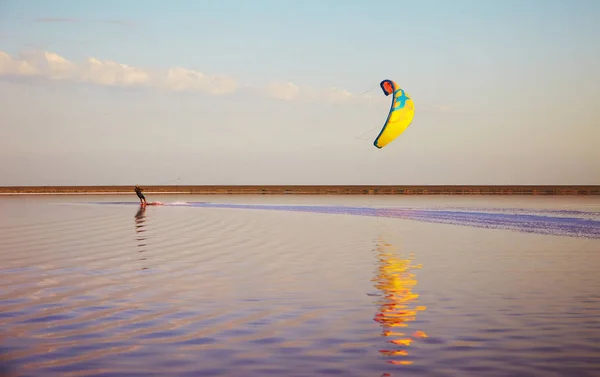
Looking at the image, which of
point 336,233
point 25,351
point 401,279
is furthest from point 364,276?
point 336,233

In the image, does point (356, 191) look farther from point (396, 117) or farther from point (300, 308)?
point (300, 308)

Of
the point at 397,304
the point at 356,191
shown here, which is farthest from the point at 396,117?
the point at 356,191

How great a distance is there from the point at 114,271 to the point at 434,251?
10101mm

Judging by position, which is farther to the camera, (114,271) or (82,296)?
(114,271)

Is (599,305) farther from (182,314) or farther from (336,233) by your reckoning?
(336,233)

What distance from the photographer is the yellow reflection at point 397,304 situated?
9.92 meters

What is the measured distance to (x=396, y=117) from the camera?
50281 millimetres

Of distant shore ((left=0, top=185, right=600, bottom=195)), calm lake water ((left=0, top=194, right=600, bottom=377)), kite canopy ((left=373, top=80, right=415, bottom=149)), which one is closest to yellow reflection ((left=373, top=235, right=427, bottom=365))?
calm lake water ((left=0, top=194, right=600, bottom=377))

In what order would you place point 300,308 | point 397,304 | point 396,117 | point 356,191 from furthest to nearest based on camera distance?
point 356,191
point 396,117
point 397,304
point 300,308

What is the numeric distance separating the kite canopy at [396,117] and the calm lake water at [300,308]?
951 inches

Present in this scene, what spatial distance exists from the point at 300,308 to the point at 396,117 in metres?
38.4

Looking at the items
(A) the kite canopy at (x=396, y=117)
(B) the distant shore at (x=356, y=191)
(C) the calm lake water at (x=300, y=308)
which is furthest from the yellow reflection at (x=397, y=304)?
(B) the distant shore at (x=356, y=191)

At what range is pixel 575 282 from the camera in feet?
52.7

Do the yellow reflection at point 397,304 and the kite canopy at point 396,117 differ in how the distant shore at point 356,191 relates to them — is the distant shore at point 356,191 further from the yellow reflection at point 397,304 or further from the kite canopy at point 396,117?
the yellow reflection at point 397,304
